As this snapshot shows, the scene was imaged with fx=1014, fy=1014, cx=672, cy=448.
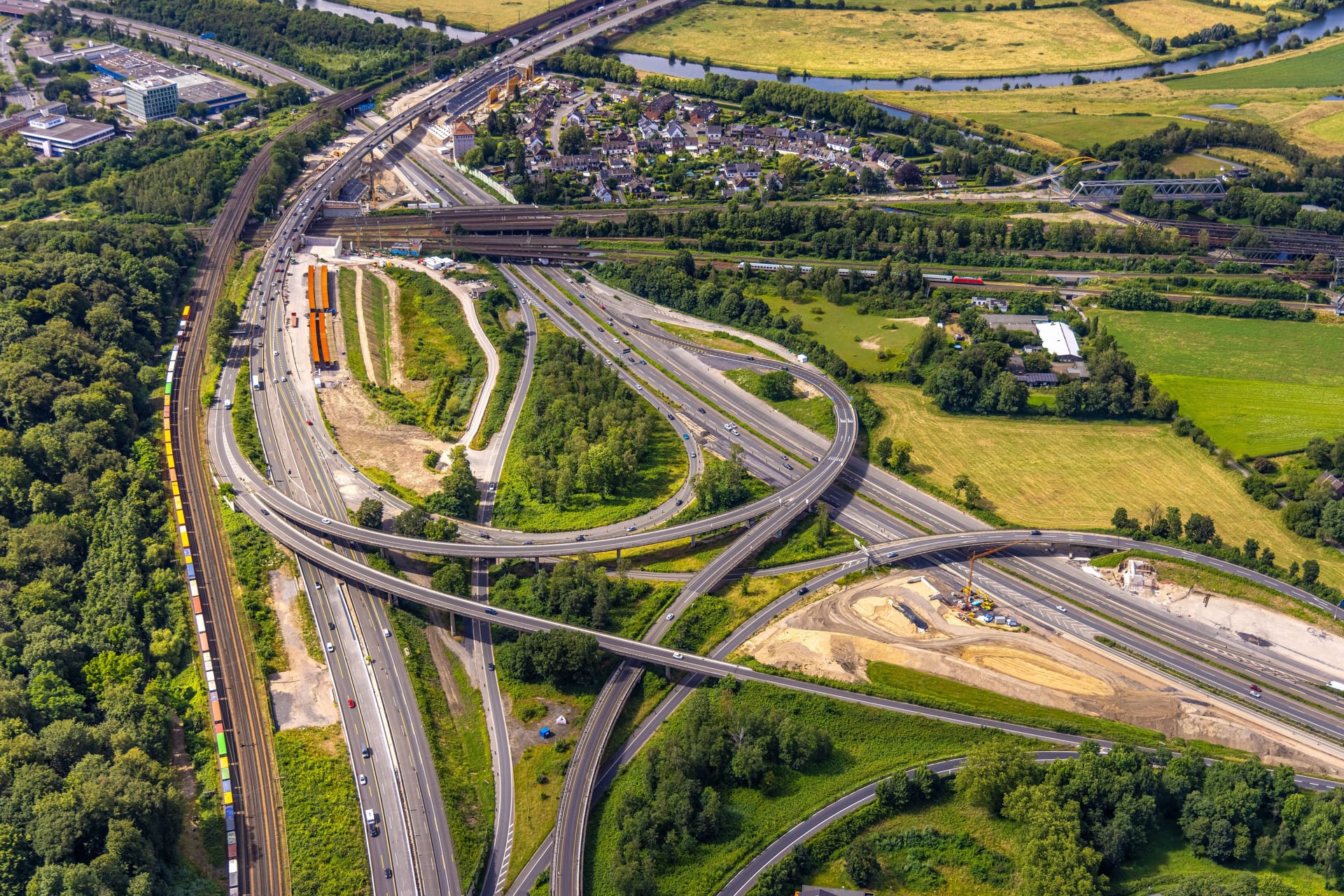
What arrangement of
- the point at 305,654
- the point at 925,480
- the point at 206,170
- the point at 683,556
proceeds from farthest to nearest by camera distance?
the point at 206,170 < the point at 925,480 < the point at 683,556 < the point at 305,654

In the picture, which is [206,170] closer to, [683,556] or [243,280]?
[243,280]

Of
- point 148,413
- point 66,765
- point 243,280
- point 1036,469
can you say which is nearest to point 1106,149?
point 1036,469

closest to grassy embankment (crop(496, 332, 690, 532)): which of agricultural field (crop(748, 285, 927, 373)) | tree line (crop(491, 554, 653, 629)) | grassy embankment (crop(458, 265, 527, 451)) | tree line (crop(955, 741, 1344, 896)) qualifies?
grassy embankment (crop(458, 265, 527, 451))

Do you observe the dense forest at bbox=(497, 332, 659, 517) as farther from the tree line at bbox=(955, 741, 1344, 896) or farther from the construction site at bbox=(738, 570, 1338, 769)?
the tree line at bbox=(955, 741, 1344, 896)

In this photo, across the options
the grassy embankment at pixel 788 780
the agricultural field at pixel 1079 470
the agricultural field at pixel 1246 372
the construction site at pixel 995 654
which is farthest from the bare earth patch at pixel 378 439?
the agricultural field at pixel 1246 372

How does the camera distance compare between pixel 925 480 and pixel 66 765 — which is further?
pixel 925 480

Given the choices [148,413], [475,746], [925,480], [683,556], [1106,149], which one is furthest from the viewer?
[1106,149]
